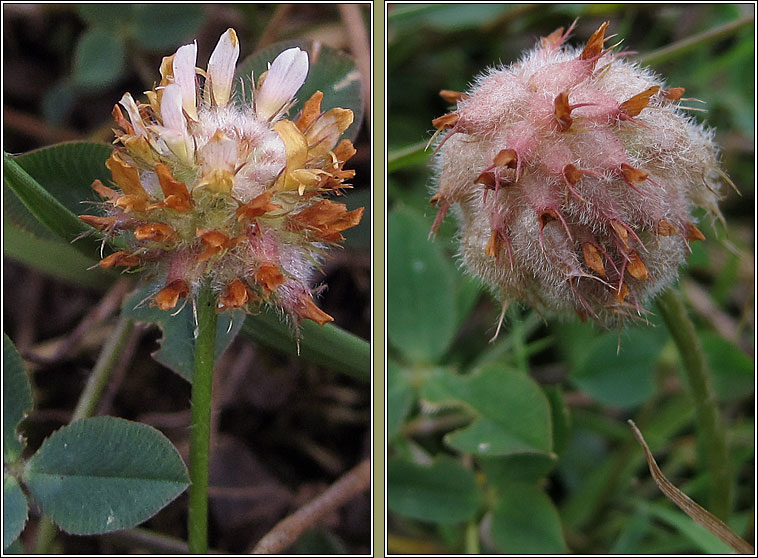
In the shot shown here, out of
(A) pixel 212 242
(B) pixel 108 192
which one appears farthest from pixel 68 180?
(A) pixel 212 242

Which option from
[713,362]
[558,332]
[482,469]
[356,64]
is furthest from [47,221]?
[713,362]

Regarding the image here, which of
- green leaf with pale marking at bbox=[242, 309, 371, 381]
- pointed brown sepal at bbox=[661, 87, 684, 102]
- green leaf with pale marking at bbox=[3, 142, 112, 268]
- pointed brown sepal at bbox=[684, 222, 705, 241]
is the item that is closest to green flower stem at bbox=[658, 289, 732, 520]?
pointed brown sepal at bbox=[684, 222, 705, 241]

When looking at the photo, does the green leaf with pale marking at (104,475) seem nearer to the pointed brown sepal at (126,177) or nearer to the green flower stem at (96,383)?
the green flower stem at (96,383)

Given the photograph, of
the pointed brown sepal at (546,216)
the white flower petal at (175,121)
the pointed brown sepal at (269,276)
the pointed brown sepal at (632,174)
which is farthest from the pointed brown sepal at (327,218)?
the pointed brown sepal at (632,174)

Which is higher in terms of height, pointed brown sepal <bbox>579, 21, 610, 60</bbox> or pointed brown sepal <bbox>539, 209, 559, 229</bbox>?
pointed brown sepal <bbox>579, 21, 610, 60</bbox>

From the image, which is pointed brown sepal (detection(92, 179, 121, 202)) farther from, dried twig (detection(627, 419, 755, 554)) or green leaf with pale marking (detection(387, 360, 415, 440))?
dried twig (detection(627, 419, 755, 554))

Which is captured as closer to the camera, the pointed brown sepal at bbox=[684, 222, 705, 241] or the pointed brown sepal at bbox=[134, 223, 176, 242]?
the pointed brown sepal at bbox=[134, 223, 176, 242]
